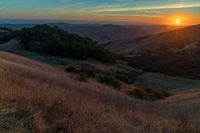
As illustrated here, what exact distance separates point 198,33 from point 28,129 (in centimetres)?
15876

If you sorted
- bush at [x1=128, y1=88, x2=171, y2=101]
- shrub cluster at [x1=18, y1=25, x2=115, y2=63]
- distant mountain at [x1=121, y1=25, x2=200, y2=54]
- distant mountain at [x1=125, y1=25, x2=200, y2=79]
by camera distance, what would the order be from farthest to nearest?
distant mountain at [x1=121, y1=25, x2=200, y2=54] → distant mountain at [x1=125, y1=25, x2=200, y2=79] → shrub cluster at [x1=18, y1=25, x2=115, y2=63] → bush at [x1=128, y1=88, x2=171, y2=101]

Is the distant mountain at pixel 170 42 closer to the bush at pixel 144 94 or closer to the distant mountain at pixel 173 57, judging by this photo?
the distant mountain at pixel 173 57

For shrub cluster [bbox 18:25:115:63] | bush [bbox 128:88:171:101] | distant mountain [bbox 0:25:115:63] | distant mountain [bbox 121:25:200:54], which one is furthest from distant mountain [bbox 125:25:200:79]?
bush [bbox 128:88:171:101]

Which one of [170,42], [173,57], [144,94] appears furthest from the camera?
[170,42]

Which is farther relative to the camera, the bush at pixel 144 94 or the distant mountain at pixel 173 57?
the distant mountain at pixel 173 57

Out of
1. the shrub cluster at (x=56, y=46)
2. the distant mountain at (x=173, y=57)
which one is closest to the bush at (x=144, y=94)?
the distant mountain at (x=173, y=57)

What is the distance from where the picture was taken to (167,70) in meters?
72.2

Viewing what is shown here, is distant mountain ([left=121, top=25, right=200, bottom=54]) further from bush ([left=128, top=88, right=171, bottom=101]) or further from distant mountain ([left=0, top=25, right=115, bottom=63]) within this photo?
bush ([left=128, top=88, right=171, bottom=101])

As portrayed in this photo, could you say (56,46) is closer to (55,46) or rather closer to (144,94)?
(55,46)

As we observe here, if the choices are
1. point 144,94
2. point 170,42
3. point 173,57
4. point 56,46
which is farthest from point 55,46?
point 170,42

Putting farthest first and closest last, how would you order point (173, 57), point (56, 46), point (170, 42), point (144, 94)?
1. point (170, 42)
2. point (173, 57)
3. point (56, 46)
4. point (144, 94)

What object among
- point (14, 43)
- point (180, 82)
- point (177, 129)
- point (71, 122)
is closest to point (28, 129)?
point (71, 122)

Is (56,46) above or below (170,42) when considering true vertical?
above

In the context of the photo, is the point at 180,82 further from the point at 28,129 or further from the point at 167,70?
the point at 28,129
